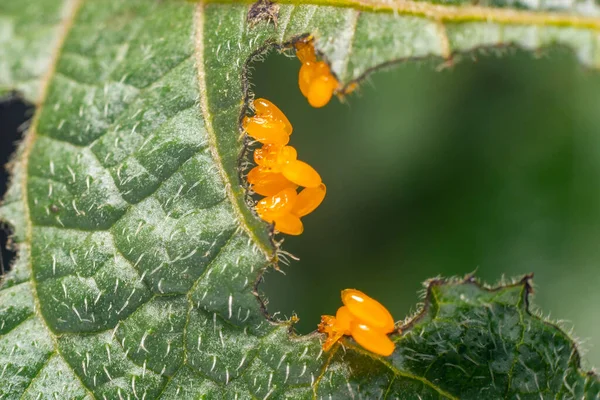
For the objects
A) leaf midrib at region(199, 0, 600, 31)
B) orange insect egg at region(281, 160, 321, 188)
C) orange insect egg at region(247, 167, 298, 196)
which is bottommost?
orange insect egg at region(247, 167, 298, 196)

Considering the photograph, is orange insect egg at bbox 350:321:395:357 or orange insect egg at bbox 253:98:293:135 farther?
orange insect egg at bbox 253:98:293:135

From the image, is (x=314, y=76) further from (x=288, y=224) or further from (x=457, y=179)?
(x=457, y=179)

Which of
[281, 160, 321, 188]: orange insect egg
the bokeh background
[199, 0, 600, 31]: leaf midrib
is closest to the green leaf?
[199, 0, 600, 31]: leaf midrib

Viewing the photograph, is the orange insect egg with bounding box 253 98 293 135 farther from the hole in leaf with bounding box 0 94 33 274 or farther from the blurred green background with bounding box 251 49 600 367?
the blurred green background with bounding box 251 49 600 367

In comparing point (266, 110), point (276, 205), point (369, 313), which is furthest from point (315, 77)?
point (369, 313)

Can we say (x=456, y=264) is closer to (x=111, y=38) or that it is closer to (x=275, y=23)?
(x=275, y=23)

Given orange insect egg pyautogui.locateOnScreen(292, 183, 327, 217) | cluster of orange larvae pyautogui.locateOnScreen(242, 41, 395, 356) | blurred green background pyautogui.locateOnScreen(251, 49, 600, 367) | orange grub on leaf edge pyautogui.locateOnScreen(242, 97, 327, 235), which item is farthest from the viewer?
blurred green background pyautogui.locateOnScreen(251, 49, 600, 367)

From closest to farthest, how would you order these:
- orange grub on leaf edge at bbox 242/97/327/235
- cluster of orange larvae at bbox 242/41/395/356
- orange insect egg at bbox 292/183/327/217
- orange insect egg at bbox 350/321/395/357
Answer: orange insect egg at bbox 350/321/395/357 < cluster of orange larvae at bbox 242/41/395/356 < orange grub on leaf edge at bbox 242/97/327/235 < orange insect egg at bbox 292/183/327/217
